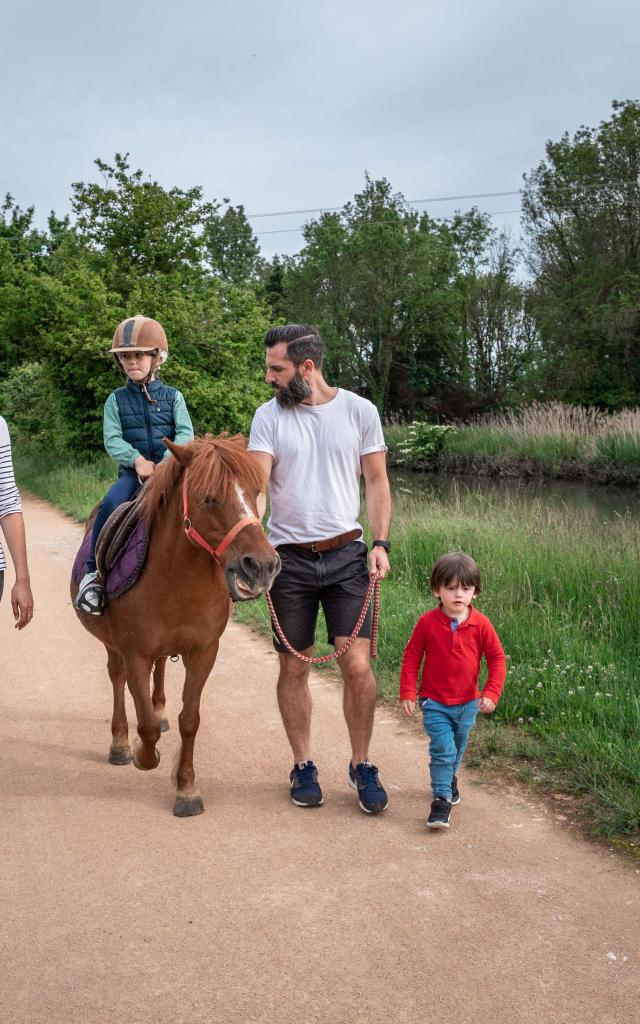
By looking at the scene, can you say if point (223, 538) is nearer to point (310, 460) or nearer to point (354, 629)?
point (310, 460)

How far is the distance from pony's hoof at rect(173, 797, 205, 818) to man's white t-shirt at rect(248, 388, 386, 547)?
1301 mm

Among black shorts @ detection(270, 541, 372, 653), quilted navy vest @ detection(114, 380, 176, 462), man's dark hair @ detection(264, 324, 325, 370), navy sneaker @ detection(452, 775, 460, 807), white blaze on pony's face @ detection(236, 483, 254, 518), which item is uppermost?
man's dark hair @ detection(264, 324, 325, 370)

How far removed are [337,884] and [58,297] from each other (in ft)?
58.7

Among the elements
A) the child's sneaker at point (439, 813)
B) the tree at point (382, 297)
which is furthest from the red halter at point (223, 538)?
the tree at point (382, 297)

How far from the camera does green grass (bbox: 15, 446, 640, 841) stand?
14.4 feet

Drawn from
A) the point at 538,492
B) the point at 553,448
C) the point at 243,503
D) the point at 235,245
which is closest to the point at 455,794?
the point at 243,503

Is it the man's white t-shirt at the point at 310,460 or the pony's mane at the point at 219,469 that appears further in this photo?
the man's white t-shirt at the point at 310,460

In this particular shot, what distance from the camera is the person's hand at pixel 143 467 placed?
4613 mm

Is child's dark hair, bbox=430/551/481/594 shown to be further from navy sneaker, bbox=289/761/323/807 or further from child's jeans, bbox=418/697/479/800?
navy sneaker, bbox=289/761/323/807

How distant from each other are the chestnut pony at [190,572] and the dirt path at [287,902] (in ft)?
1.34

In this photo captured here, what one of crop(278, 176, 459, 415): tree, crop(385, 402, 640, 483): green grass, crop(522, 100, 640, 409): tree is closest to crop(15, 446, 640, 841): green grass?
crop(385, 402, 640, 483): green grass

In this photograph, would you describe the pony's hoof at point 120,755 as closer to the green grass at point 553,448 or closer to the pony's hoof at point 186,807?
the pony's hoof at point 186,807

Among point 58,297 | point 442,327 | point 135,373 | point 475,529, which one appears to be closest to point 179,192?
point 58,297

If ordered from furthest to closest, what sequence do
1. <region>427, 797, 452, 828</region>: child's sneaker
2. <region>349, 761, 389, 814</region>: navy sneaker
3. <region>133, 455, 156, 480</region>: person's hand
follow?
1. <region>133, 455, 156, 480</region>: person's hand
2. <region>349, 761, 389, 814</region>: navy sneaker
3. <region>427, 797, 452, 828</region>: child's sneaker
